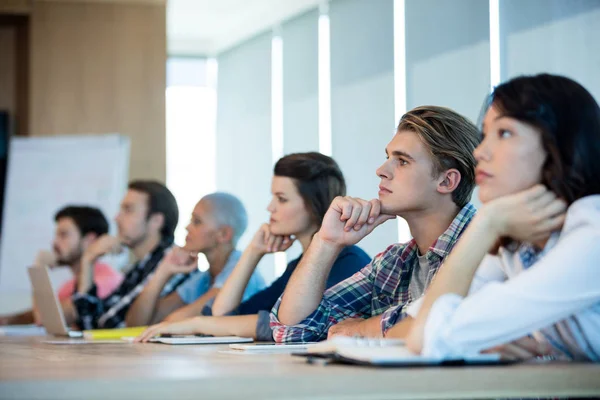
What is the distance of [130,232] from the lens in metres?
4.72

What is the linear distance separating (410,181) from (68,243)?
11.4ft

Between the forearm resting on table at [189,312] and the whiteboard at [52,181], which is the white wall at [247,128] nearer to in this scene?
the whiteboard at [52,181]

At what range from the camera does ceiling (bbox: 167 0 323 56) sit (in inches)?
240

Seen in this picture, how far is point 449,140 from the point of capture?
246 centimetres

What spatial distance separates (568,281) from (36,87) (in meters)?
5.90

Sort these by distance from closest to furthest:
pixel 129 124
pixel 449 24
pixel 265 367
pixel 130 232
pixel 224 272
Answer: pixel 265 367 < pixel 449 24 < pixel 224 272 < pixel 130 232 < pixel 129 124

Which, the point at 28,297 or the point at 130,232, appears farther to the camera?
the point at 28,297

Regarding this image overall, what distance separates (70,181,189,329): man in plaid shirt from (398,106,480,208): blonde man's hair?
2.17 metres

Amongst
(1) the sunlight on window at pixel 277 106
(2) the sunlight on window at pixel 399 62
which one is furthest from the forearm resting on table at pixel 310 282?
(1) the sunlight on window at pixel 277 106

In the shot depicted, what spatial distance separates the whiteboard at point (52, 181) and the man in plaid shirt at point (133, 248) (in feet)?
5.66

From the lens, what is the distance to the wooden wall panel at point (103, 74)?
21.9ft

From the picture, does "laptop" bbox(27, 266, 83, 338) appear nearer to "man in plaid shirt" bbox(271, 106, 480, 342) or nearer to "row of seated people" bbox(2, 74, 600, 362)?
"row of seated people" bbox(2, 74, 600, 362)

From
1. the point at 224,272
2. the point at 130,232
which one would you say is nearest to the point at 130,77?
the point at 130,232

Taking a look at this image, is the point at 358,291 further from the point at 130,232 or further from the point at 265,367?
the point at 130,232
